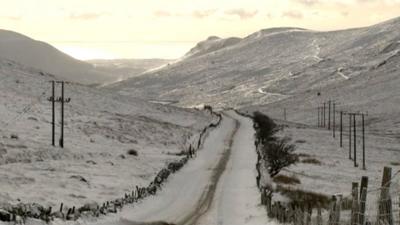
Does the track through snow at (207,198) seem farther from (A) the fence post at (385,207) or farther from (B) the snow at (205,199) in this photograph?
(A) the fence post at (385,207)

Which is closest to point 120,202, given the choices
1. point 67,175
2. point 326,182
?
point 67,175

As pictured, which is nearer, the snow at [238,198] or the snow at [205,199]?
the snow at [205,199]

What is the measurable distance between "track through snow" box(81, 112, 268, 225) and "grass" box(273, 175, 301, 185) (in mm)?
2707

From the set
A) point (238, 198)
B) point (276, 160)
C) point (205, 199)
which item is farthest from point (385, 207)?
point (276, 160)

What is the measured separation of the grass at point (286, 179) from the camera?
63.8 metres

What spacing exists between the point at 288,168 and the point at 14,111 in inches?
1763

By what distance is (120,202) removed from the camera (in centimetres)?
4016

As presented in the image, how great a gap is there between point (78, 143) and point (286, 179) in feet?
95.0

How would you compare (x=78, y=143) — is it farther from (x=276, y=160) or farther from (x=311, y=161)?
(x=311, y=161)

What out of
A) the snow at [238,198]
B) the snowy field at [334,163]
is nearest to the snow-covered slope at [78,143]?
the snow at [238,198]

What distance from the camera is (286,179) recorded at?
6612 centimetres

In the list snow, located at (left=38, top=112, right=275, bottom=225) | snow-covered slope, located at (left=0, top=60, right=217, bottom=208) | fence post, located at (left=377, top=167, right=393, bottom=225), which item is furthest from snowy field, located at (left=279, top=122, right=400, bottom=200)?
fence post, located at (left=377, top=167, right=393, bottom=225)

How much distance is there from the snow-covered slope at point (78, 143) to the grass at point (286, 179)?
1199 centimetres

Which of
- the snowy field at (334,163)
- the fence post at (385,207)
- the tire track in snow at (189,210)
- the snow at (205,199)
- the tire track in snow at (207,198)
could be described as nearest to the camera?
the fence post at (385,207)
